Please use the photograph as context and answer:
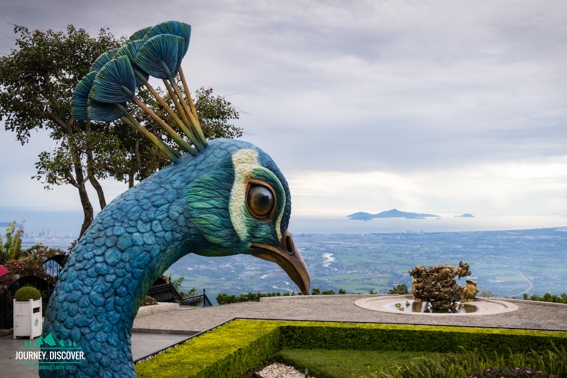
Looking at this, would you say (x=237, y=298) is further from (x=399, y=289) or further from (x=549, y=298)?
(x=549, y=298)

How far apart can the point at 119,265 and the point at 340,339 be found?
29.8 feet

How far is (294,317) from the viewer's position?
1538 centimetres

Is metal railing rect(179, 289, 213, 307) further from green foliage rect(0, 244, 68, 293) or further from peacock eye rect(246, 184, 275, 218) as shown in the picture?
peacock eye rect(246, 184, 275, 218)

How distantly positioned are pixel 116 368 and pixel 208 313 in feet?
45.1

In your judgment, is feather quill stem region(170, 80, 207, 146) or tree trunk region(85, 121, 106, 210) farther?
tree trunk region(85, 121, 106, 210)

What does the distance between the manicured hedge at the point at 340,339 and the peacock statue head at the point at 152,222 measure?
19.2 ft

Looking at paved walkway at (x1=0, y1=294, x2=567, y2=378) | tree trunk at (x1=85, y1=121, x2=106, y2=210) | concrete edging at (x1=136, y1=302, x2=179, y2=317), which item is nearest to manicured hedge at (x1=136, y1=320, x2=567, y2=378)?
paved walkway at (x1=0, y1=294, x2=567, y2=378)

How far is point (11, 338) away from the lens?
12586 millimetres

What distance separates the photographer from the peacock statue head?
3.27 m

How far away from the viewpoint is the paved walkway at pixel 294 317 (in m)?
12.5

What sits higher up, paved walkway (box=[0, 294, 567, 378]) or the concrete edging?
the concrete edging

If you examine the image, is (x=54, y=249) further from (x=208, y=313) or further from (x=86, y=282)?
(x=86, y=282)

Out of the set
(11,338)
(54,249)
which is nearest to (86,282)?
(11,338)

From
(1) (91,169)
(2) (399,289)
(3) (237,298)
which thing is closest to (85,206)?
(1) (91,169)
